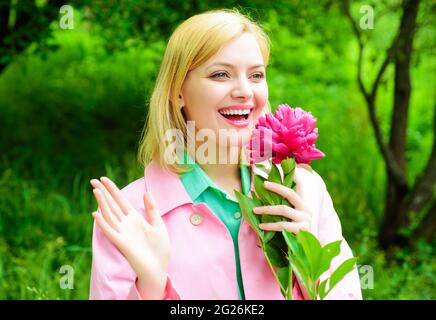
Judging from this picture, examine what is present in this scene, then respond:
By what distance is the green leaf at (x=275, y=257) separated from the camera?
5.07 feet

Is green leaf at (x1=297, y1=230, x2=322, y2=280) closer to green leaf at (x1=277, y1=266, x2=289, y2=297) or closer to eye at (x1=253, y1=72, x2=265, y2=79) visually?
green leaf at (x1=277, y1=266, x2=289, y2=297)

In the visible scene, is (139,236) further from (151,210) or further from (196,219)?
(196,219)

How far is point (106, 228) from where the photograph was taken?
4.92ft

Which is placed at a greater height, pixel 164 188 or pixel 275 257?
pixel 164 188

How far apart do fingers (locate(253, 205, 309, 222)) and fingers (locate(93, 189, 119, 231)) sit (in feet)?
1.01

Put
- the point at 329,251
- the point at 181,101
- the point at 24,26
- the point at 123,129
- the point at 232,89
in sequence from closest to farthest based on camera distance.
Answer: the point at 329,251, the point at 232,89, the point at 181,101, the point at 24,26, the point at 123,129

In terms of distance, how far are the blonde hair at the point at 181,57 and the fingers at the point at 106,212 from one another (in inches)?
9.1

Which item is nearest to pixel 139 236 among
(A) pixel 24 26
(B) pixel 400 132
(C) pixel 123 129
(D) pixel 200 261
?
(D) pixel 200 261

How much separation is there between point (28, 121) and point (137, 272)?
3.64 metres

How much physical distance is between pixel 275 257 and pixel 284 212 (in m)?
0.11

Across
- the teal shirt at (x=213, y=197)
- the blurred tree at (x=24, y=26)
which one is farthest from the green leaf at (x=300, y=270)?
the blurred tree at (x=24, y=26)

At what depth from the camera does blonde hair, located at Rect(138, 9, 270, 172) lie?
165cm

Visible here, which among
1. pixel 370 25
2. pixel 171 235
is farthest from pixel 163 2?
pixel 171 235
